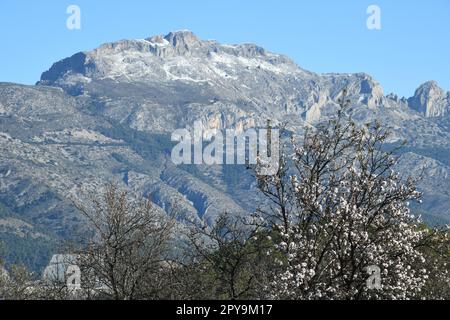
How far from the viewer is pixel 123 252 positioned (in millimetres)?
44094

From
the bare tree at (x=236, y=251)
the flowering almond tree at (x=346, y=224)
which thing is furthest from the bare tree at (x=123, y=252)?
the flowering almond tree at (x=346, y=224)

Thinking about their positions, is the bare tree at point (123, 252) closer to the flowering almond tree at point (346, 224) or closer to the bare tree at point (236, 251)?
the bare tree at point (236, 251)

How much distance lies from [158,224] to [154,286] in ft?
23.6

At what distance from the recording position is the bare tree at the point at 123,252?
42281mm

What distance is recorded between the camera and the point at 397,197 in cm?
3189

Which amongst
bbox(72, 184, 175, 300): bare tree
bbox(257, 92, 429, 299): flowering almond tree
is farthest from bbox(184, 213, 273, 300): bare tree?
bbox(72, 184, 175, 300): bare tree

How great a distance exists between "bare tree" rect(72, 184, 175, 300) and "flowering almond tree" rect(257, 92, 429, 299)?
1046cm

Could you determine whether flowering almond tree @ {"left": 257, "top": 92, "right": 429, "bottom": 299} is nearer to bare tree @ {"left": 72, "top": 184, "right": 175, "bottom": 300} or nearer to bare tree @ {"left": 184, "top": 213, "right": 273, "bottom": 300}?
bare tree @ {"left": 184, "top": 213, "right": 273, "bottom": 300}

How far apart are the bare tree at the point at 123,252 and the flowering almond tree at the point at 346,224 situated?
10463 mm

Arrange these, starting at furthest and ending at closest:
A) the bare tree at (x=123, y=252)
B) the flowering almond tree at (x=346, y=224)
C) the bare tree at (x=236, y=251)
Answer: the bare tree at (x=123, y=252) < the bare tree at (x=236, y=251) < the flowering almond tree at (x=346, y=224)

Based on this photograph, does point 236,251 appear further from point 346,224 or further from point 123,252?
point 346,224

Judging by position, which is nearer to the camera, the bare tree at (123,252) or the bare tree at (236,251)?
the bare tree at (236,251)
